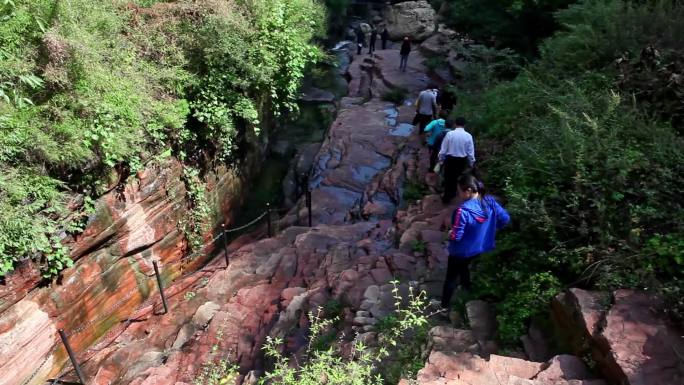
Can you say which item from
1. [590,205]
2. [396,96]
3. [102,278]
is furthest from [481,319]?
[396,96]

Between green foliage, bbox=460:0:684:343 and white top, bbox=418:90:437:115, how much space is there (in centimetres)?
396

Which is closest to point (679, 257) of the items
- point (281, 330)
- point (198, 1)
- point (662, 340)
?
point (662, 340)

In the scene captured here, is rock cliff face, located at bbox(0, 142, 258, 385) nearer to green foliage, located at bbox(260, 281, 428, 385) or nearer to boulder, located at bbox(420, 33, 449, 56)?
green foliage, located at bbox(260, 281, 428, 385)

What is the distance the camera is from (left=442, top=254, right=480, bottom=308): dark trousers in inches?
200

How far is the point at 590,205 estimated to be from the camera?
4859 mm

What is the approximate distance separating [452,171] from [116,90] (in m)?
5.51

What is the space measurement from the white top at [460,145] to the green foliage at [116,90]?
4448 millimetres

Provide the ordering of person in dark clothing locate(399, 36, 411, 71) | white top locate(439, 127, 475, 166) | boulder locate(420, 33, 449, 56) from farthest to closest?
boulder locate(420, 33, 449, 56) < person in dark clothing locate(399, 36, 411, 71) < white top locate(439, 127, 475, 166)

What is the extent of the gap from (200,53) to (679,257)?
8.20 m

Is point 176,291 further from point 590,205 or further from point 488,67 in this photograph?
point 488,67

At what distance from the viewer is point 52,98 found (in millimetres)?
6656

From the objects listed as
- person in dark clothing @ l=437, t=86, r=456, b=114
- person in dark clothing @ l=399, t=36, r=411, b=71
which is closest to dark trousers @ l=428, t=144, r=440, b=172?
person in dark clothing @ l=437, t=86, r=456, b=114

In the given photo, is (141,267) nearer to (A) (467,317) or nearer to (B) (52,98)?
(B) (52,98)

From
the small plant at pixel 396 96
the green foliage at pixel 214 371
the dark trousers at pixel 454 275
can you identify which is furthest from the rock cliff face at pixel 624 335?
the small plant at pixel 396 96
